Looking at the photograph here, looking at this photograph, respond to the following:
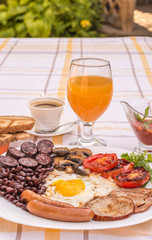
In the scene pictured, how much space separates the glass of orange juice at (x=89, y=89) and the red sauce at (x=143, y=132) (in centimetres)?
19

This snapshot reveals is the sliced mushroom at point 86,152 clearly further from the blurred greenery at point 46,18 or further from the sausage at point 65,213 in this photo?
→ the blurred greenery at point 46,18

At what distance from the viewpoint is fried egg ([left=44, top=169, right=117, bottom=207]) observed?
3.70 feet

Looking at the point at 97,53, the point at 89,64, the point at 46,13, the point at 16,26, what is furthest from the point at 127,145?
the point at 16,26

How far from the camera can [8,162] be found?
4.19 ft

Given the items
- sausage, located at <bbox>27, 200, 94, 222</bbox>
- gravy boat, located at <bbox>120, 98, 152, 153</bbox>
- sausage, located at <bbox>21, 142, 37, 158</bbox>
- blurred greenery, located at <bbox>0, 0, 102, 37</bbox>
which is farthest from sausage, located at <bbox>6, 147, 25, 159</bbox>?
blurred greenery, located at <bbox>0, 0, 102, 37</bbox>

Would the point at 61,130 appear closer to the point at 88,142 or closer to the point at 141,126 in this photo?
the point at 88,142

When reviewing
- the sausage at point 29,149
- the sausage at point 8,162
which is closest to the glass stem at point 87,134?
the sausage at point 29,149

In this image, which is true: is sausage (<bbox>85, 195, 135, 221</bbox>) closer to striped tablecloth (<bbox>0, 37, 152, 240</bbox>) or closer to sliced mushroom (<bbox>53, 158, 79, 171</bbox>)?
striped tablecloth (<bbox>0, 37, 152, 240</bbox>)

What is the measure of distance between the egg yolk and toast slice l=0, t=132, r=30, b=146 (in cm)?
43

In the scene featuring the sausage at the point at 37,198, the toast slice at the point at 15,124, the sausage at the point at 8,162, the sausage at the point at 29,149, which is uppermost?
the sausage at the point at 37,198

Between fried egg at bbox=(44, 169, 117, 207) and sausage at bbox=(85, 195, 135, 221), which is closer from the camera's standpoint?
sausage at bbox=(85, 195, 135, 221)

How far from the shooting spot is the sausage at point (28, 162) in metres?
1.29

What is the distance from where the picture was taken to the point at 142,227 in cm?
108

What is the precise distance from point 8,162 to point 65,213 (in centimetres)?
37
